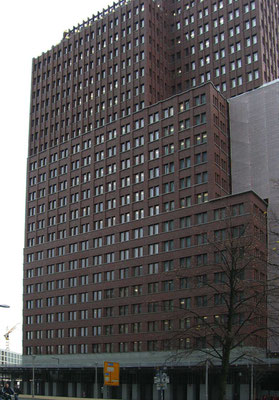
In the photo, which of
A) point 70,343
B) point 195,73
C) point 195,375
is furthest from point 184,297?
point 195,73

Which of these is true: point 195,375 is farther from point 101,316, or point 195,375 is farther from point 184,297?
point 101,316

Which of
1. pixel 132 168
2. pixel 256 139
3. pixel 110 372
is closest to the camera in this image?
pixel 110 372

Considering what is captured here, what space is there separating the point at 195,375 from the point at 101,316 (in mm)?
25924

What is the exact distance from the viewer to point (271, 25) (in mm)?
124812

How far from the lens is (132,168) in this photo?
387ft

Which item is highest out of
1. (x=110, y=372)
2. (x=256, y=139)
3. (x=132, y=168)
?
(x=256, y=139)

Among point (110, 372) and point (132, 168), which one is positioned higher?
point (132, 168)

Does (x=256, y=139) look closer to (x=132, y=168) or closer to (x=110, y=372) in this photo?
(x=132, y=168)

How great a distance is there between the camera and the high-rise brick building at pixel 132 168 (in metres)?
106

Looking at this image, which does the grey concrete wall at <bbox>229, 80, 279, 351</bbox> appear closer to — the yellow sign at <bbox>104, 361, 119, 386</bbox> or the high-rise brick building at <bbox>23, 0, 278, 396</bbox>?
the high-rise brick building at <bbox>23, 0, 278, 396</bbox>

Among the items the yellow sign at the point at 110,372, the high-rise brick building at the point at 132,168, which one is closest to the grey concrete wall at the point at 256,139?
the high-rise brick building at the point at 132,168

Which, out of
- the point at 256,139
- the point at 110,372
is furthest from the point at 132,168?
the point at 110,372

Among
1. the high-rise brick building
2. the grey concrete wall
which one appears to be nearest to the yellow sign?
the high-rise brick building

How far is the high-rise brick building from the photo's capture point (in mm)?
106188
